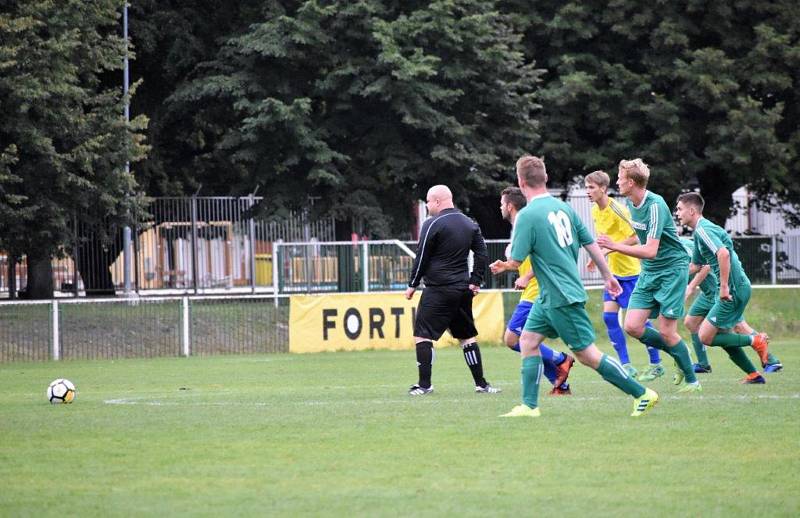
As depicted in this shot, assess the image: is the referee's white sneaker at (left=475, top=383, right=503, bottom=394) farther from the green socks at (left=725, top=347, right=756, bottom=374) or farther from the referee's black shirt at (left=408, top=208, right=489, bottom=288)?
the green socks at (left=725, top=347, right=756, bottom=374)

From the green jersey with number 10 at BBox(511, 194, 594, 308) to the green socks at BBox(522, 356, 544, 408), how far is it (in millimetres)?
505

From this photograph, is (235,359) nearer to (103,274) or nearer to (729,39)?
(103,274)

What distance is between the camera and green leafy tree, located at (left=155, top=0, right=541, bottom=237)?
35312 mm

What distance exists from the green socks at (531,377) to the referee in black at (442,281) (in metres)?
2.92

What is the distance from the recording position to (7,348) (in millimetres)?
25125

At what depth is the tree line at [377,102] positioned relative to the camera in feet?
99.3

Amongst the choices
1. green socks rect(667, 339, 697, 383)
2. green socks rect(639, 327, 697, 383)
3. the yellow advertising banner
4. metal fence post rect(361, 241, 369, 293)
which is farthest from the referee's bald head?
metal fence post rect(361, 241, 369, 293)

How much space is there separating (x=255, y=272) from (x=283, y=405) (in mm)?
23892

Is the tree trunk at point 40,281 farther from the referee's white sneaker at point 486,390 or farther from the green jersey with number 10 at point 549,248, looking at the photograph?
the green jersey with number 10 at point 549,248

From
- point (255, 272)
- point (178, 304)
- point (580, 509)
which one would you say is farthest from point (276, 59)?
point (580, 509)

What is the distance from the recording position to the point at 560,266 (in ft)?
34.4

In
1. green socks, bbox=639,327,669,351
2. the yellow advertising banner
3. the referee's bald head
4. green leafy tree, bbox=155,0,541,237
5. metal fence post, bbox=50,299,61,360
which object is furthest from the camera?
green leafy tree, bbox=155,0,541,237

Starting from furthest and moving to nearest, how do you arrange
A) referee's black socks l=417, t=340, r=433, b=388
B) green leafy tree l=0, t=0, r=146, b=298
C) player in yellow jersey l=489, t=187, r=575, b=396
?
green leafy tree l=0, t=0, r=146, b=298, referee's black socks l=417, t=340, r=433, b=388, player in yellow jersey l=489, t=187, r=575, b=396

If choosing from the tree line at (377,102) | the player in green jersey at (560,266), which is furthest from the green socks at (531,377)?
the tree line at (377,102)
